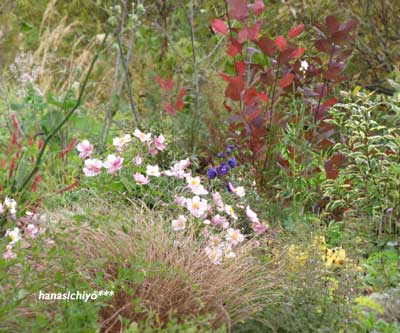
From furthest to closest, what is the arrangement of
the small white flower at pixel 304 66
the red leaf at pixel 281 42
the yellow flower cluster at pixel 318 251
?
the small white flower at pixel 304 66, the red leaf at pixel 281 42, the yellow flower cluster at pixel 318 251

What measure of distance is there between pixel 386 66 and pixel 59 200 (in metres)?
4.10

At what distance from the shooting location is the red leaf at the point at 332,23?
5.04m

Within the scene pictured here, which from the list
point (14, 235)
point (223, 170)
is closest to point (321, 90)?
point (223, 170)

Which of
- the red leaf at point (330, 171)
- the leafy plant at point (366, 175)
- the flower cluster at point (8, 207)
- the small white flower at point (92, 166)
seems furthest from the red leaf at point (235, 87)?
the flower cluster at point (8, 207)

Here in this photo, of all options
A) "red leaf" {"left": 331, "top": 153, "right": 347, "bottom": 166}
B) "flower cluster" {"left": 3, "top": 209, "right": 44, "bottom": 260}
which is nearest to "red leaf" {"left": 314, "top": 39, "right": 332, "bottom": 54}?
"red leaf" {"left": 331, "top": 153, "right": 347, "bottom": 166}

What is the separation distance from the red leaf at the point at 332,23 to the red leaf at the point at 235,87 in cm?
65

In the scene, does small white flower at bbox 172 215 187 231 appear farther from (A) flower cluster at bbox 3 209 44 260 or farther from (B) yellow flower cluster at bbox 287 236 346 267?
(A) flower cluster at bbox 3 209 44 260

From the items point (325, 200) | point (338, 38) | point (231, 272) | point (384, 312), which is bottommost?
point (384, 312)

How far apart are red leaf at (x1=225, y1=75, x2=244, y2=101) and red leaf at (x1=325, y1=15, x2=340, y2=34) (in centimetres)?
65

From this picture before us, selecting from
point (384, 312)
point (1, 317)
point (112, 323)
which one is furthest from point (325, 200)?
point (1, 317)

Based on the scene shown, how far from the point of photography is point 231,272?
Answer: 11.5ft

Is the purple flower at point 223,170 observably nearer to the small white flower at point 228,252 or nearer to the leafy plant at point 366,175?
the leafy plant at point 366,175

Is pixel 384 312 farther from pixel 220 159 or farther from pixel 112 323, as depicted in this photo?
pixel 220 159

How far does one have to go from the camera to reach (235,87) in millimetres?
5191
